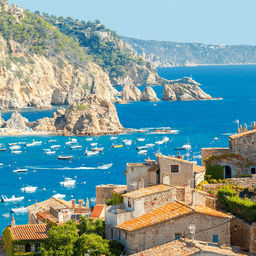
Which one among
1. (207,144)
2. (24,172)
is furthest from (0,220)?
(207,144)

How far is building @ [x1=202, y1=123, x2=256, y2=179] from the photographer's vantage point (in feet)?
116

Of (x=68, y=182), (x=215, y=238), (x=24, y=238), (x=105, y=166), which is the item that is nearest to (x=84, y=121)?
(x=105, y=166)

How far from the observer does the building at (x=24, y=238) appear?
102ft

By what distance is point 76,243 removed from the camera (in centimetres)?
2909

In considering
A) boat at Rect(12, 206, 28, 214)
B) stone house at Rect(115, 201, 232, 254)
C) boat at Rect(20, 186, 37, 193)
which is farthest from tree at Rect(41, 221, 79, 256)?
boat at Rect(20, 186, 37, 193)

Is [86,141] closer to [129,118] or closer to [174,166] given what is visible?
[129,118]

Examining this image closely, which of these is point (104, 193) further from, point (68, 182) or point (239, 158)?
point (68, 182)

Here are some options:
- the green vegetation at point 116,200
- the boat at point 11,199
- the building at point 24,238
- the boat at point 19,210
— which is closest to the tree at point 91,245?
the building at point 24,238

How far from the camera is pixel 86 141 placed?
132 meters

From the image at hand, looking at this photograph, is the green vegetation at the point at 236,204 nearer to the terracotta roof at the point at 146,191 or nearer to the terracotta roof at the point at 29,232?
the terracotta roof at the point at 146,191

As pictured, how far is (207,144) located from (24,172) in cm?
3810

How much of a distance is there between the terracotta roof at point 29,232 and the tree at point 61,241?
154 cm

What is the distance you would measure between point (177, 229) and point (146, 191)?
3.33 meters

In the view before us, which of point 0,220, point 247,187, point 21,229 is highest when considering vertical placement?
point 247,187
